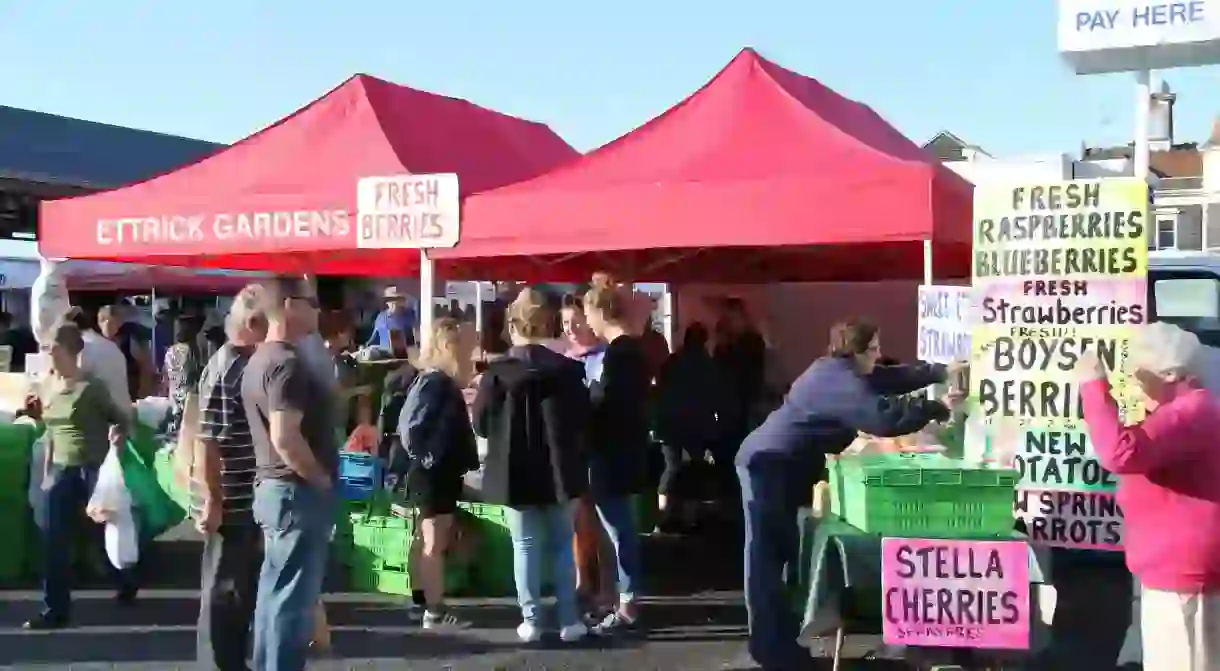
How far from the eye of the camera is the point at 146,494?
6.55 m

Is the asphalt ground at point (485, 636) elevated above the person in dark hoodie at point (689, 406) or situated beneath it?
situated beneath

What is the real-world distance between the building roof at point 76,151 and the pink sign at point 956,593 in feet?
50.0

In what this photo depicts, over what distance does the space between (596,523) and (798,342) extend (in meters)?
8.20

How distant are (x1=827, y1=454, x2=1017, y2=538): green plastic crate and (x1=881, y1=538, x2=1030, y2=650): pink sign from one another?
0.08m

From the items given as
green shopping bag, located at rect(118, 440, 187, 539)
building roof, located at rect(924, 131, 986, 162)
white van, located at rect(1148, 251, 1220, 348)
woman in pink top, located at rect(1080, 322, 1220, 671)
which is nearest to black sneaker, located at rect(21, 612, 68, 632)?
green shopping bag, located at rect(118, 440, 187, 539)

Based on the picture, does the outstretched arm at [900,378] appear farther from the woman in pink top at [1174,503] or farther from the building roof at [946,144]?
the building roof at [946,144]

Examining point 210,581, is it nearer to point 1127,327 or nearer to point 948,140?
point 1127,327

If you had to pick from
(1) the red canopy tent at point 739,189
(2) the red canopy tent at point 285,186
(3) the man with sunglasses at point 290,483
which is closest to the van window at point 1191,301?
(1) the red canopy tent at point 739,189

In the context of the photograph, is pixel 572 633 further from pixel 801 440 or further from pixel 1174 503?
pixel 1174 503

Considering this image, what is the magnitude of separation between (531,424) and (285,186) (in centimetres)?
316

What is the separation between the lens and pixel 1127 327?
14.4 feet

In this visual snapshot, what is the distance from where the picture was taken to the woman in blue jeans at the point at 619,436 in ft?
18.2

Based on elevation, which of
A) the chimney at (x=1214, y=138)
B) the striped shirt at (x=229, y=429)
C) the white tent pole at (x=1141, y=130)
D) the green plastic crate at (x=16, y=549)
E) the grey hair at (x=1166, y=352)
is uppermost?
the chimney at (x=1214, y=138)

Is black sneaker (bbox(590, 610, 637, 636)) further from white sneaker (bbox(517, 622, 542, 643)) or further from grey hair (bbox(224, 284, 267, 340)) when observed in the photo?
grey hair (bbox(224, 284, 267, 340))
